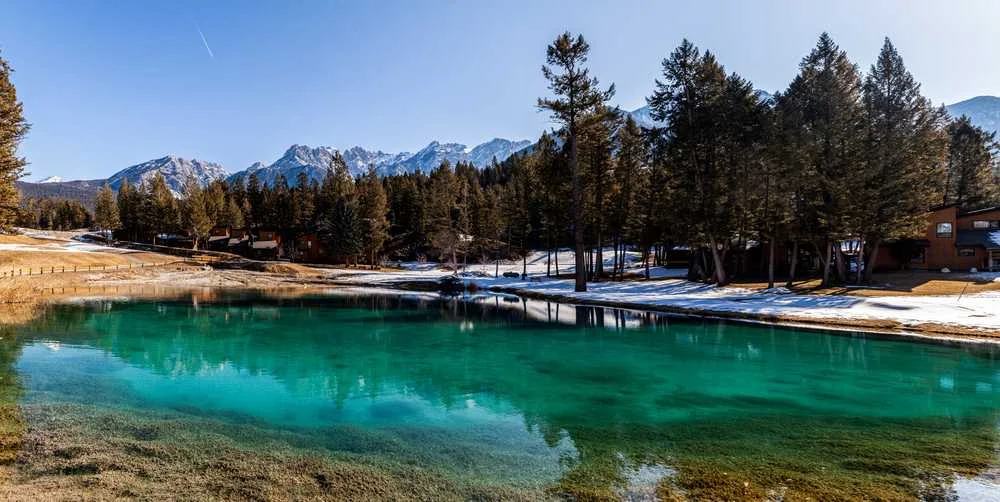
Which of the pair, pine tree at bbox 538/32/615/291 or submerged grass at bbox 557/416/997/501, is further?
pine tree at bbox 538/32/615/291

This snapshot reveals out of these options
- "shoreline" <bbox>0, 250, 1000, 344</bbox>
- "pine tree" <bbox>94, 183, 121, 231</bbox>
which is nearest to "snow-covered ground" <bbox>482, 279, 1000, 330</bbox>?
"shoreline" <bbox>0, 250, 1000, 344</bbox>

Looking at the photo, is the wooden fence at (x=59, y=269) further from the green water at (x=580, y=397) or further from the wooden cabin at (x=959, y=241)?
the wooden cabin at (x=959, y=241)

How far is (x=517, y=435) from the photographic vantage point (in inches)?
403

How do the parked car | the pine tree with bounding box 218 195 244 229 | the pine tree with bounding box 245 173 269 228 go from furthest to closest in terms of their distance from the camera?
the pine tree with bounding box 245 173 269 228
the pine tree with bounding box 218 195 244 229
the parked car

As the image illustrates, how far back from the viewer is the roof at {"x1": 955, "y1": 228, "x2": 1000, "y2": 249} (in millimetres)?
46344

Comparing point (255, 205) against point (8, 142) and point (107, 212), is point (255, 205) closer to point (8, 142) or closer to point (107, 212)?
point (107, 212)

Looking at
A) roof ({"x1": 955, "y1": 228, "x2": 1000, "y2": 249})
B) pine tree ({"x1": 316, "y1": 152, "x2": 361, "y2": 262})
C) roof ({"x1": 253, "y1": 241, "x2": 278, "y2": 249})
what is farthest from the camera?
roof ({"x1": 253, "y1": 241, "x2": 278, "y2": 249})

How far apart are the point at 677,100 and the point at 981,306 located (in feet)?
82.1

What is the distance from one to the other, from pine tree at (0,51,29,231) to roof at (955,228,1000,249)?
80.9 m

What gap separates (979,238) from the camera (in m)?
47.6

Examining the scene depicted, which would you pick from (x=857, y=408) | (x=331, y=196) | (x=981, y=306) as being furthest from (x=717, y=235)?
(x=331, y=196)

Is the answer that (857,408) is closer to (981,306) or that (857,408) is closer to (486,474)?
(486,474)

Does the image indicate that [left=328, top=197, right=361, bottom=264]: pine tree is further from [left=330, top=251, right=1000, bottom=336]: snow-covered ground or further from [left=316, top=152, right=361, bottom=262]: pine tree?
[left=330, top=251, right=1000, bottom=336]: snow-covered ground

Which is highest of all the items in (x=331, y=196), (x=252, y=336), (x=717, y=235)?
(x=331, y=196)
